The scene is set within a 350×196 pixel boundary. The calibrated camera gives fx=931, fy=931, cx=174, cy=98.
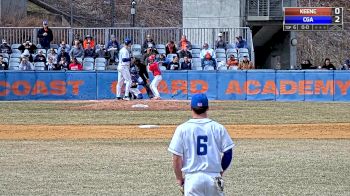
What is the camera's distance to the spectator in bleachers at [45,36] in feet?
118

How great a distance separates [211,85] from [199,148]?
2522 cm

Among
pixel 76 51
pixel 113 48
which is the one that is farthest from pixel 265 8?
pixel 76 51

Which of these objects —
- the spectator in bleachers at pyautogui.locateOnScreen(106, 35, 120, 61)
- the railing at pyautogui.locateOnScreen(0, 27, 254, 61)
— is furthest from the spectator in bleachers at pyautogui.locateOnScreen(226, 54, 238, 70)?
the spectator in bleachers at pyautogui.locateOnScreen(106, 35, 120, 61)

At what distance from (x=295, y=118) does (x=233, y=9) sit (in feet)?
50.8

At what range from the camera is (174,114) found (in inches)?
1077

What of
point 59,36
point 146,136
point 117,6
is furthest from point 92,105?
point 117,6

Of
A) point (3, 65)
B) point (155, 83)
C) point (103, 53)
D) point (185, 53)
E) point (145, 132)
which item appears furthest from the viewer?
point (103, 53)

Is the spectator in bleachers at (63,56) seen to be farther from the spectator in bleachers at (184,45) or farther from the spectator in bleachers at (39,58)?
the spectator in bleachers at (184,45)

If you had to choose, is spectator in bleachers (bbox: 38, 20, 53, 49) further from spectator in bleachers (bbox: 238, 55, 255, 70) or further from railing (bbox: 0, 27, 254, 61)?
spectator in bleachers (bbox: 238, 55, 255, 70)

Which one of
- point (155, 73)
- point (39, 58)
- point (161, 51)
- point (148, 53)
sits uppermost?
point (161, 51)

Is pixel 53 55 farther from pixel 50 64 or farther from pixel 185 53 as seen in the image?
pixel 185 53

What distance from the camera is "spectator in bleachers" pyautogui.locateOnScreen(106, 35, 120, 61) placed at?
1400 inches

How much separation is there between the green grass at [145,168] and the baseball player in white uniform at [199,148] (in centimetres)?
368

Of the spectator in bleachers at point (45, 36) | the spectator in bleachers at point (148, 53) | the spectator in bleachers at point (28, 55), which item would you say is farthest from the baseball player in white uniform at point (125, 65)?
the spectator in bleachers at point (45, 36)
